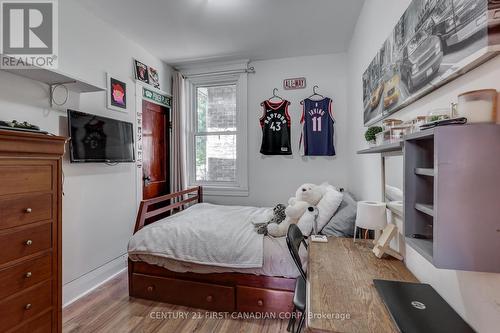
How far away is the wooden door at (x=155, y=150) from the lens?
3176 mm

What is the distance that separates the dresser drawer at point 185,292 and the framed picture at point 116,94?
5.68ft

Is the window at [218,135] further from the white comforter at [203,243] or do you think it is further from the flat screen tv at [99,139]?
the white comforter at [203,243]

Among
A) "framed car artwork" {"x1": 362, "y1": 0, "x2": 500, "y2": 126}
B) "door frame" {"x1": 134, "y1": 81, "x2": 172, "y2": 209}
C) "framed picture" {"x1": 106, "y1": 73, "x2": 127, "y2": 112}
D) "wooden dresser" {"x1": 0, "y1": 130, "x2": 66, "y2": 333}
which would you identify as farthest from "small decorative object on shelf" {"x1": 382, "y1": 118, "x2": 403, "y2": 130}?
"door frame" {"x1": 134, "y1": 81, "x2": 172, "y2": 209}

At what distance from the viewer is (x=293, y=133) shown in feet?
11.2

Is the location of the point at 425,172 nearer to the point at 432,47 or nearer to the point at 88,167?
the point at 432,47

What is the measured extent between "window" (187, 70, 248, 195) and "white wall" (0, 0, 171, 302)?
3.40 ft

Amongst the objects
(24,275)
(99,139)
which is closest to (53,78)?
(99,139)

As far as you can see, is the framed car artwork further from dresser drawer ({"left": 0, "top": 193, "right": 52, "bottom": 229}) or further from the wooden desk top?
dresser drawer ({"left": 0, "top": 193, "right": 52, "bottom": 229})

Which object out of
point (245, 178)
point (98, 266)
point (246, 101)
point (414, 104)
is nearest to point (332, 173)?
point (245, 178)

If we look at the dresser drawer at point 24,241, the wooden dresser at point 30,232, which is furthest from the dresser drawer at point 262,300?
the dresser drawer at point 24,241

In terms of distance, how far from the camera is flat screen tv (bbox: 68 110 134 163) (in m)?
2.12

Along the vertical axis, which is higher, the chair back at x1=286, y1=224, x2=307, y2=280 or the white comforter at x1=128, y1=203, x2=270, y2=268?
the chair back at x1=286, y1=224, x2=307, y2=280

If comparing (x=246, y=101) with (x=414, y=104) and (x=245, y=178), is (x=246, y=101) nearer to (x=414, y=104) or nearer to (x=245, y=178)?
(x=245, y=178)

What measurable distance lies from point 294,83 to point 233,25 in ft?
3.83
